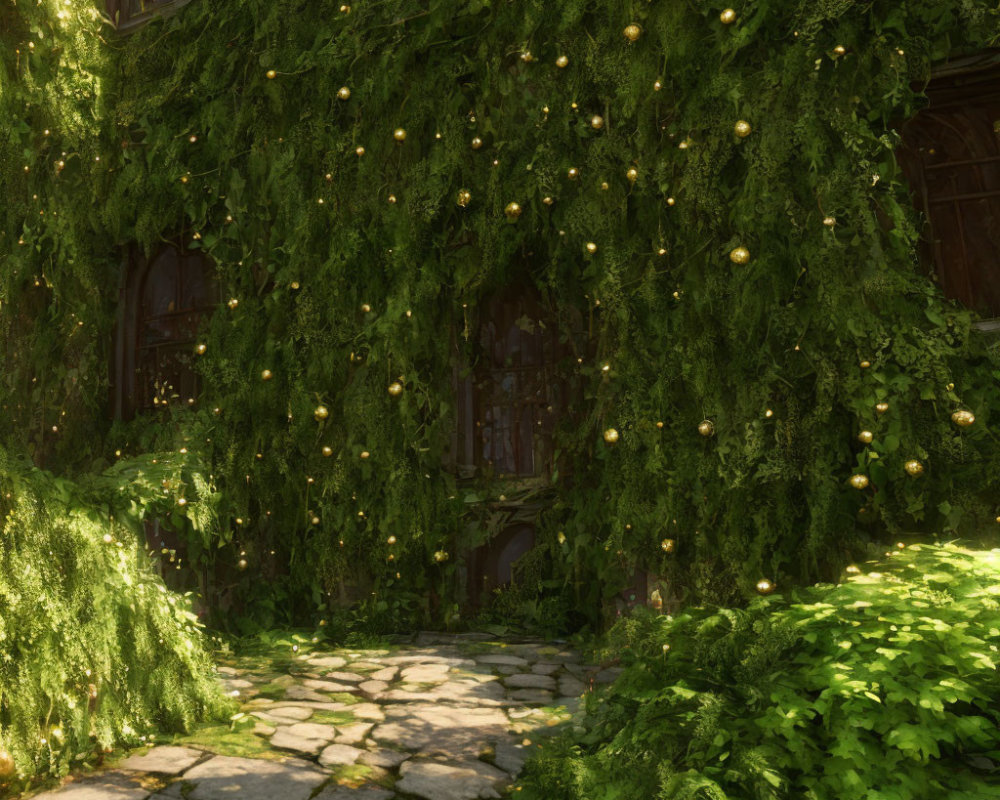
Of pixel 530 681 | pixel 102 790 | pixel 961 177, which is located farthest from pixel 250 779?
pixel 961 177

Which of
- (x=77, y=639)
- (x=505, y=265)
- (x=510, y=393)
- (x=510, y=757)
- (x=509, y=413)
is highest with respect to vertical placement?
(x=505, y=265)

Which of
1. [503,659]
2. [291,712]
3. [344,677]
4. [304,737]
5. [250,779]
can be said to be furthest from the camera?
[503,659]

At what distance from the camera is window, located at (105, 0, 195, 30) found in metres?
7.93

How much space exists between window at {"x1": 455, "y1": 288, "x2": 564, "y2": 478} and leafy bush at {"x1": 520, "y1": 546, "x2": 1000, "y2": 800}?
311 cm

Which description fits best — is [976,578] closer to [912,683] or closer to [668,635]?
[912,683]

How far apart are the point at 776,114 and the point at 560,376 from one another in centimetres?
242

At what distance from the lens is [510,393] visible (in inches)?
269

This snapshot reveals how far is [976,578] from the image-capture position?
10.7 ft

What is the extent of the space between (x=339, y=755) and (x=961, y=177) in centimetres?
472

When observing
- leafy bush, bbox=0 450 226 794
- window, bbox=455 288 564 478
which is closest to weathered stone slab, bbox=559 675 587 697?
leafy bush, bbox=0 450 226 794

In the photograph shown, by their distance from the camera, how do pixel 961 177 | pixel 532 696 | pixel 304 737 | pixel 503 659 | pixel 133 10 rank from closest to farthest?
pixel 304 737 < pixel 532 696 < pixel 961 177 < pixel 503 659 < pixel 133 10

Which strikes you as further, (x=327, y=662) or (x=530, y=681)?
(x=327, y=662)

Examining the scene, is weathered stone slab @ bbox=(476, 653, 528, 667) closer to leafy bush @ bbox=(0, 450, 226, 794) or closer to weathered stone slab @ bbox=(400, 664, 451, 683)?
weathered stone slab @ bbox=(400, 664, 451, 683)

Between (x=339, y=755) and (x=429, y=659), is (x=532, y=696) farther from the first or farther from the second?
(x=339, y=755)
